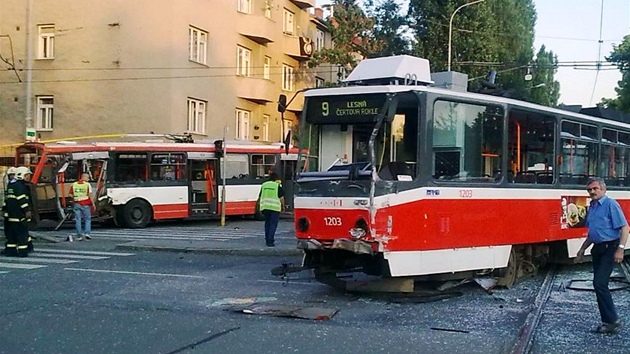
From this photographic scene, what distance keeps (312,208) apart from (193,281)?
10.2 ft

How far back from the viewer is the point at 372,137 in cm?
1038

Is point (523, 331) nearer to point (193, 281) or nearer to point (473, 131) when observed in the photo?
point (473, 131)

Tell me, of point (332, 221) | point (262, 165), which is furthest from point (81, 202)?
point (332, 221)

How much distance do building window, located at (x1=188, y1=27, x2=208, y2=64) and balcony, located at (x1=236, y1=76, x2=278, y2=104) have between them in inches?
106

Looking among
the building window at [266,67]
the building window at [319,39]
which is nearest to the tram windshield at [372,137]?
the building window at [266,67]

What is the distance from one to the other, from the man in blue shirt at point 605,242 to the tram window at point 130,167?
17306 mm

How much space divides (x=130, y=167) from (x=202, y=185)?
2.74 metres

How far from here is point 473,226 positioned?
37.0 ft

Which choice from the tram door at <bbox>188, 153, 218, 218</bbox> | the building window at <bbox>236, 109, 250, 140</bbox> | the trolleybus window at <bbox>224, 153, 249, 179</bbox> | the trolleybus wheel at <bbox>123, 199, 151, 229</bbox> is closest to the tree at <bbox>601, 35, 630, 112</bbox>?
the building window at <bbox>236, 109, 250, 140</bbox>

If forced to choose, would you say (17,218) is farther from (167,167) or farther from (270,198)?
(167,167)

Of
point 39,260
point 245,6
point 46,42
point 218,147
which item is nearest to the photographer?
point 39,260

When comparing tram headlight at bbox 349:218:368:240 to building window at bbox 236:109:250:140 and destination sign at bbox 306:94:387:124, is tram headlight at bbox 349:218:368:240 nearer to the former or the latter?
destination sign at bbox 306:94:387:124

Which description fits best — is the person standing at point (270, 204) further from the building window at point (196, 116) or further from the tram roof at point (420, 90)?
the building window at point (196, 116)

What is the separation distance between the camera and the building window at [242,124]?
36.3 meters
